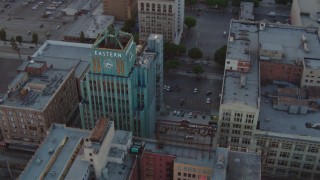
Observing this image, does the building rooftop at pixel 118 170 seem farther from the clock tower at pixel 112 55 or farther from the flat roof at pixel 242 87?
the flat roof at pixel 242 87

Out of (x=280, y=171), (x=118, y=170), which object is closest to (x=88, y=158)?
(x=118, y=170)

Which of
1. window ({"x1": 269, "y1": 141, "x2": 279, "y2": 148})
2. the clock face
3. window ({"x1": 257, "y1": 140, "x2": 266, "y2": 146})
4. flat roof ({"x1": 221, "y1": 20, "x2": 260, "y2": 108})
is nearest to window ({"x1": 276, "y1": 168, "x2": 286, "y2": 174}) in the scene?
window ({"x1": 269, "y1": 141, "x2": 279, "y2": 148})

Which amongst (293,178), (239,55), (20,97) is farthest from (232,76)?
(20,97)

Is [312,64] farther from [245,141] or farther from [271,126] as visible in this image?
[245,141]

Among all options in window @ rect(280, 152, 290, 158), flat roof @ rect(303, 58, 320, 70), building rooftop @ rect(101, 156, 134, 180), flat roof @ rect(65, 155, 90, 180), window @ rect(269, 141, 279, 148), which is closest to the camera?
flat roof @ rect(65, 155, 90, 180)

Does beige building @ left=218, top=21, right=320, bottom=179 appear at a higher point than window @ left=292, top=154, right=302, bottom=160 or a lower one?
higher

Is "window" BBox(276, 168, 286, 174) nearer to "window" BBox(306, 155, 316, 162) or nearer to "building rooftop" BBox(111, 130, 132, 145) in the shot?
"window" BBox(306, 155, 316, 162)
